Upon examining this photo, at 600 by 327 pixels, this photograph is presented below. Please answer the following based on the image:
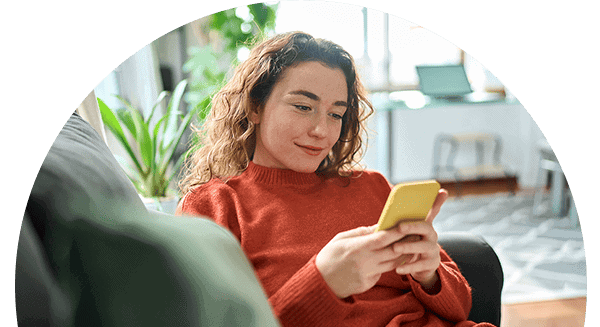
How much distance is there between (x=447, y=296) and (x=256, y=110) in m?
0.38

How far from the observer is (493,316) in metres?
0.77

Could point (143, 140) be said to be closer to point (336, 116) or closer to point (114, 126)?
point (114, 126)

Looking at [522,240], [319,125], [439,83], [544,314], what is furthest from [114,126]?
[522,240]

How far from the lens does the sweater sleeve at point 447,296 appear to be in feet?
2.01

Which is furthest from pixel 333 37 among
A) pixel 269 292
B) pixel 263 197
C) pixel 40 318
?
pixel 40 318

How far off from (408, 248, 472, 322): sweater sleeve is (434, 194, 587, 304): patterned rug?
0.74 m

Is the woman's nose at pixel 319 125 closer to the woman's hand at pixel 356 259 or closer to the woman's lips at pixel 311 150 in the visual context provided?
the woman's lips at pixel 311 150

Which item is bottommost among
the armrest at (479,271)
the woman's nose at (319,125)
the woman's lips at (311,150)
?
the armrest at (479,271)

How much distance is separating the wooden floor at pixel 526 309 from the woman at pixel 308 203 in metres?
0.52

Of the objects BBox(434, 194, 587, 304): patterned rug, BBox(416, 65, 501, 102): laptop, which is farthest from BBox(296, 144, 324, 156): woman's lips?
BBox(434, 194, 587, 304): patterned rug

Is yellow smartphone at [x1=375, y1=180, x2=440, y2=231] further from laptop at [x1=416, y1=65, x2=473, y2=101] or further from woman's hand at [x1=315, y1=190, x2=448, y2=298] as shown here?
laptop at [x1=416, y1=65, x2=473, y2=101]

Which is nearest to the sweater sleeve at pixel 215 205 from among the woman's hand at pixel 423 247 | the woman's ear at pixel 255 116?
the woman's ear at pixel 255 116

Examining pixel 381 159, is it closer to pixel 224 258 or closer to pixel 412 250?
pixel 412 250

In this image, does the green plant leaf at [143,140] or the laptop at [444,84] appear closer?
the green plant leaf at [143,140]
